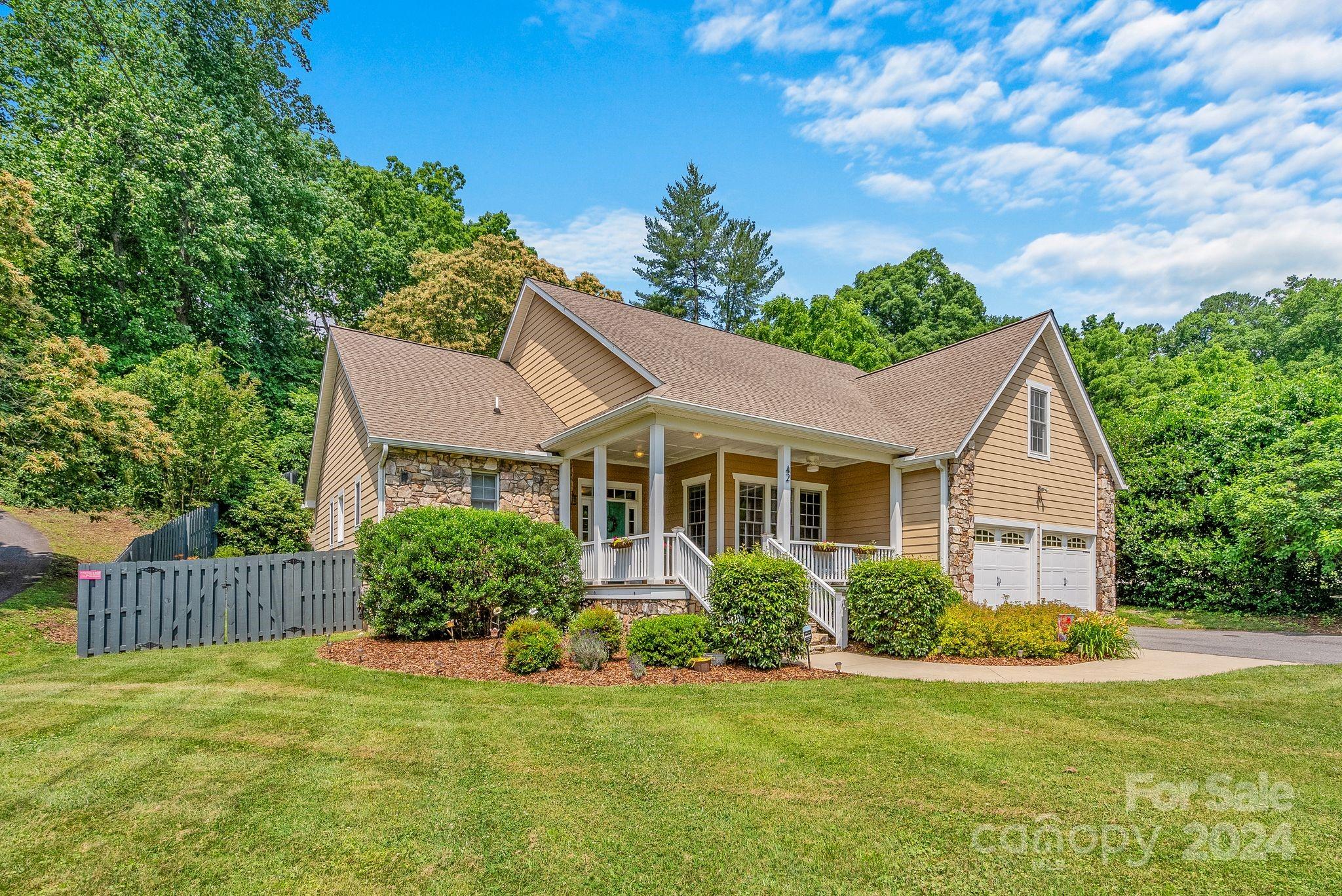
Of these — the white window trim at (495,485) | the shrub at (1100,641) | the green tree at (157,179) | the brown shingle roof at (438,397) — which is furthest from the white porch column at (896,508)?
the green tree at (157,179)

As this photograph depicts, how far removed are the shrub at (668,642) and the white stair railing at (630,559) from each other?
198 cm

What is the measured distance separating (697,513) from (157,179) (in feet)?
73.5

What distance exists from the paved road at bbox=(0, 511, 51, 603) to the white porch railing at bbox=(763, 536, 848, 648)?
14.2 m

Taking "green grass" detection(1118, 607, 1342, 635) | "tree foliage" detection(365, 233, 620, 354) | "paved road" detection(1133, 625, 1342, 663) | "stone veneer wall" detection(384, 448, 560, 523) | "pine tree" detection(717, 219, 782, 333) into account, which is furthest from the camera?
"pine tree" detection(717, 219, 782, 333)

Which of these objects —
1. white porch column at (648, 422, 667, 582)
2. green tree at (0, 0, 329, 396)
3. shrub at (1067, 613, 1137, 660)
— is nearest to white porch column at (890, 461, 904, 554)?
shrub at (1067, 613, 1137, 660)

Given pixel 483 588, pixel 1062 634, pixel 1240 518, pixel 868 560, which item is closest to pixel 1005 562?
pixel 1062 634

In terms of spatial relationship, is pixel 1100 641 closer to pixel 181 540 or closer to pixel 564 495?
pixel 564 495

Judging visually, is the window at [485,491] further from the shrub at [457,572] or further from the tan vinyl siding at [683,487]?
the tan vinyl siding at [683,487]

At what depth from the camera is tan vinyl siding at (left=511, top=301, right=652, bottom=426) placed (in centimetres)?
1387

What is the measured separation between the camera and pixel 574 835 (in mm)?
4035

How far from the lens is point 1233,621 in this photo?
1738 centimetres

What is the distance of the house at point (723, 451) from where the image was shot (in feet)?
41.5

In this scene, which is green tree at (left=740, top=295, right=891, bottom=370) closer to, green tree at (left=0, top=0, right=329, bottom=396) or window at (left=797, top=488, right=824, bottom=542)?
window at (left=797, top=488, right=824, bottom=542)

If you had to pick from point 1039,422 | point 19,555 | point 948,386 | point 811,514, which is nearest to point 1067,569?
point 1039,422
